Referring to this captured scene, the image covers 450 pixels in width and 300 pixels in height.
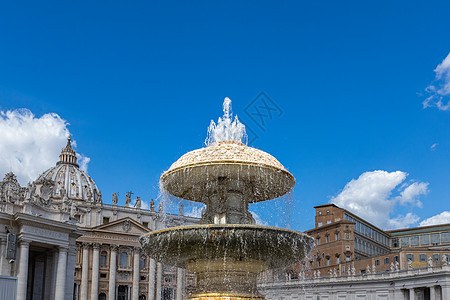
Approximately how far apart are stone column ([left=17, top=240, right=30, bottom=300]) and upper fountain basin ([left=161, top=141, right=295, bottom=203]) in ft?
74.3

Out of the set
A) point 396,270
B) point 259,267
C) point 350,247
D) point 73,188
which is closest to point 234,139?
point 259,267

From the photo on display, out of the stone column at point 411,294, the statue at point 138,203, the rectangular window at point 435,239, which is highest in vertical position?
the statue at point 138,203

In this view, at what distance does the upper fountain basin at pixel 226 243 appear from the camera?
14.5 m

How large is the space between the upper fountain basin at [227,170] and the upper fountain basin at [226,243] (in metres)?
2.36

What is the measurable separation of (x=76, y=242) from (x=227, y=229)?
71725 mm

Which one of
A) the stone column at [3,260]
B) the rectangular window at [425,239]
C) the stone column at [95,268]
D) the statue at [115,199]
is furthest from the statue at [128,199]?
the stone column at [3,260]

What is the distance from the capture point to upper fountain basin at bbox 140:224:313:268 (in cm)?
1446

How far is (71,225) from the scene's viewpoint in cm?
3981

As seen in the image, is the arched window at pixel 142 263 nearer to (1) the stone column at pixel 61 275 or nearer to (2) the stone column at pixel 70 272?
(2) the stone column at pixel 70 272

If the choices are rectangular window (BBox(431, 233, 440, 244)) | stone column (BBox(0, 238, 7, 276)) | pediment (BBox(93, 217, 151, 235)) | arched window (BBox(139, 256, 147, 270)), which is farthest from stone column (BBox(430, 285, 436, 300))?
arched window (BBox(139, 256, 147, 270))

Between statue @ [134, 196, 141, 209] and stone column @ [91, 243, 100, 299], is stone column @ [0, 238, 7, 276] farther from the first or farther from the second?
statue @ [134, 196, 141, 209]

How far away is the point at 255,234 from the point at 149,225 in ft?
274

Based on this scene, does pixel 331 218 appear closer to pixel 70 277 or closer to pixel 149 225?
pixel 149 225

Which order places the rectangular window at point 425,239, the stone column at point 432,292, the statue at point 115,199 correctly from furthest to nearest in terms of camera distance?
the statue at point 115,199
the rectangular window at point 425,239
the stone column at point 432,292
